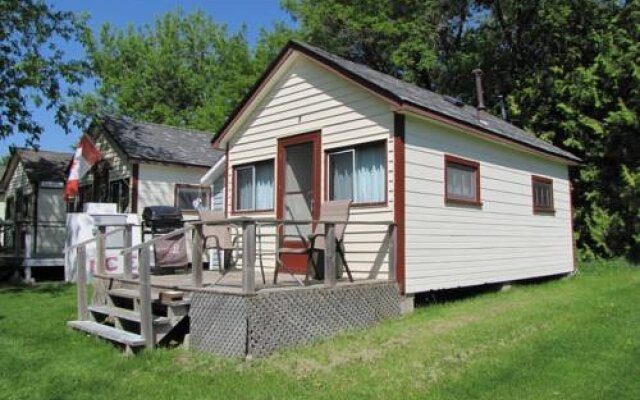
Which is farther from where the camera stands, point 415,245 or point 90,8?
point 90,8

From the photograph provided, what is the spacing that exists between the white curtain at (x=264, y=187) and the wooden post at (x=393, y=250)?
3085mm

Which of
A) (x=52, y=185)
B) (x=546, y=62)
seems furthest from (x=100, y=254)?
(x=546, y=62)

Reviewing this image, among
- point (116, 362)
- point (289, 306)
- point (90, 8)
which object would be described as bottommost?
point (116, 362)

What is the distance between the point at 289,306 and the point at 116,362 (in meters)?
2.10

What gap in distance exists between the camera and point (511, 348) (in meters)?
6.57

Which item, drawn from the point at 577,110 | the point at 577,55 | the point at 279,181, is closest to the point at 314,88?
the point at 279,181

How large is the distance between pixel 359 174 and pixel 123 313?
161 inches

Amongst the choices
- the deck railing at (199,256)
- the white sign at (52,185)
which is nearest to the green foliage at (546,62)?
the deck railing at (199,256)

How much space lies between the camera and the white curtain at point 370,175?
9219 millimetres

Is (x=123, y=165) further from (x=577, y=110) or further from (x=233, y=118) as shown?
(x=577, y=110)

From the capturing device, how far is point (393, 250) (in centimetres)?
870

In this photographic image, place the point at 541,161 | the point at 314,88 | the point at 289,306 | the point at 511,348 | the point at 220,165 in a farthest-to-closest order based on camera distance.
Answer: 1. the point at 220,165
2. the point at 541,161
3. the point at 314,88
4. the point at 289,306
5. the point at 511,348

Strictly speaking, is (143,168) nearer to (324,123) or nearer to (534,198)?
(324,123)

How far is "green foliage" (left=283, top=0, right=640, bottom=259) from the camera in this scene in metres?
16.5
